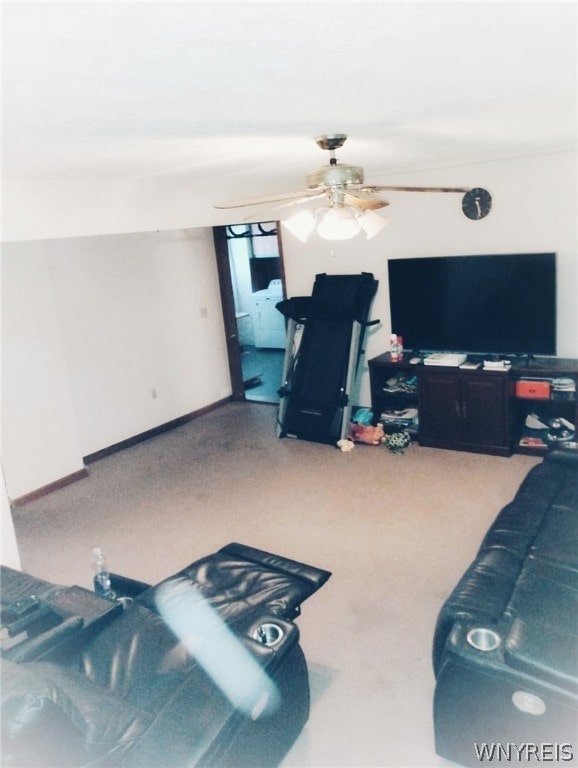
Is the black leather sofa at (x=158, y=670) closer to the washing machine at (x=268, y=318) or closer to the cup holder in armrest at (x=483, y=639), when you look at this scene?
→ the cup holder in armrest at (x=483, y=639)

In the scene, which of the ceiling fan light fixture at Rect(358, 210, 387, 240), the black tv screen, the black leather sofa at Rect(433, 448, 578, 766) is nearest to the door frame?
the black tv screen

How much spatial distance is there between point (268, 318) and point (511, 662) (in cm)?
761

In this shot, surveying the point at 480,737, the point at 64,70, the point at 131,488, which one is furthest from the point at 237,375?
the point at 64,70

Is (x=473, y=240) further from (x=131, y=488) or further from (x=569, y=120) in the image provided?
(x=131, y=488)

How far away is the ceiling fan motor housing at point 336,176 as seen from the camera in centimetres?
273

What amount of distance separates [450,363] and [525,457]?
3.07 feet

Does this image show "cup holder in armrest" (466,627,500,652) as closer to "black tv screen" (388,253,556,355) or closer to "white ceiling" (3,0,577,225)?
"white ceiling" (3,0,577,225)

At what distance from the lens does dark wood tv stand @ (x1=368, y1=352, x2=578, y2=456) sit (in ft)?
15.6

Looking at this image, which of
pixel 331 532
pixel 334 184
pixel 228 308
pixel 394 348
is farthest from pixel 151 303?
pixel 334 184

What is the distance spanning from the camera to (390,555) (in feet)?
12.3

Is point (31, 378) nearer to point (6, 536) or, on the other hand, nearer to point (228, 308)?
point (6, 536)

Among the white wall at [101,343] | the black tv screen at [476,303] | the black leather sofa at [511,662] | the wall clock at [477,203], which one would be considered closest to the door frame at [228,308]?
the white wall at [101,343]

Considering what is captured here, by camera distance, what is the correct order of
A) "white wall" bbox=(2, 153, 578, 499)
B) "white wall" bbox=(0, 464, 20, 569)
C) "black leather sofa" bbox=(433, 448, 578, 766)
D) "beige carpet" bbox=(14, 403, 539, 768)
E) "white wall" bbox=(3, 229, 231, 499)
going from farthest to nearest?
"white wall" bbox=(3, 229, 231, 499) → "white wall" bbox=(2, 153, 578, 499) → "white wall" bbox=(0, 464, 20, 569) → "beige carpet" bbox=(14, 403, 539, 768) → "black leather sofa" bbox=(433, 448, 578, 766)

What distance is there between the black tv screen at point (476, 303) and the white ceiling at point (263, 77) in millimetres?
1804
